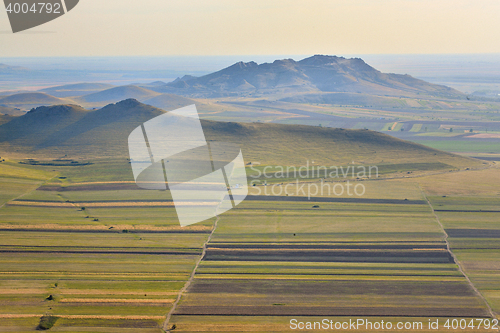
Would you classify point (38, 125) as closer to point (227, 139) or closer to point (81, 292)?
point (227, 139)

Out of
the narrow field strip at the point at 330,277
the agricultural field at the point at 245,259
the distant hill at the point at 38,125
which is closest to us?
→ the agricultural field at the point at 245,259

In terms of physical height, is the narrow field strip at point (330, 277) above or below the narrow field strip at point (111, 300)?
below

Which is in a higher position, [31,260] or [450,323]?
[31,260]

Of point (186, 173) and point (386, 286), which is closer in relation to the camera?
point (386, 286)

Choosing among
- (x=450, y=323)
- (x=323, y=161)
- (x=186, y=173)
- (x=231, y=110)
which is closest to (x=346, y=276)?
(x=450, y=323)

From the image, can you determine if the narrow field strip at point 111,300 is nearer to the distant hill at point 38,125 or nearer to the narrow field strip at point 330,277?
the narrow field strip at point 330,277

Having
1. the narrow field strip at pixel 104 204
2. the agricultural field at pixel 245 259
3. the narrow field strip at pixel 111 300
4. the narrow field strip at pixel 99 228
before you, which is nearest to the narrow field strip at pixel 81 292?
the agricultural field at pixel 245 259

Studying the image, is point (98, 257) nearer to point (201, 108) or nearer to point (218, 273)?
point (218, 273)

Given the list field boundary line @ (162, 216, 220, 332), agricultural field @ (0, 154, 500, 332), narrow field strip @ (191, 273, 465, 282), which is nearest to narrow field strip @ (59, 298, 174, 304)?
agricultural field @ (0, 154, 500, 332)

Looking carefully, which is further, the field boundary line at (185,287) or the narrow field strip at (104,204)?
the narrow field strip at (104,204)
